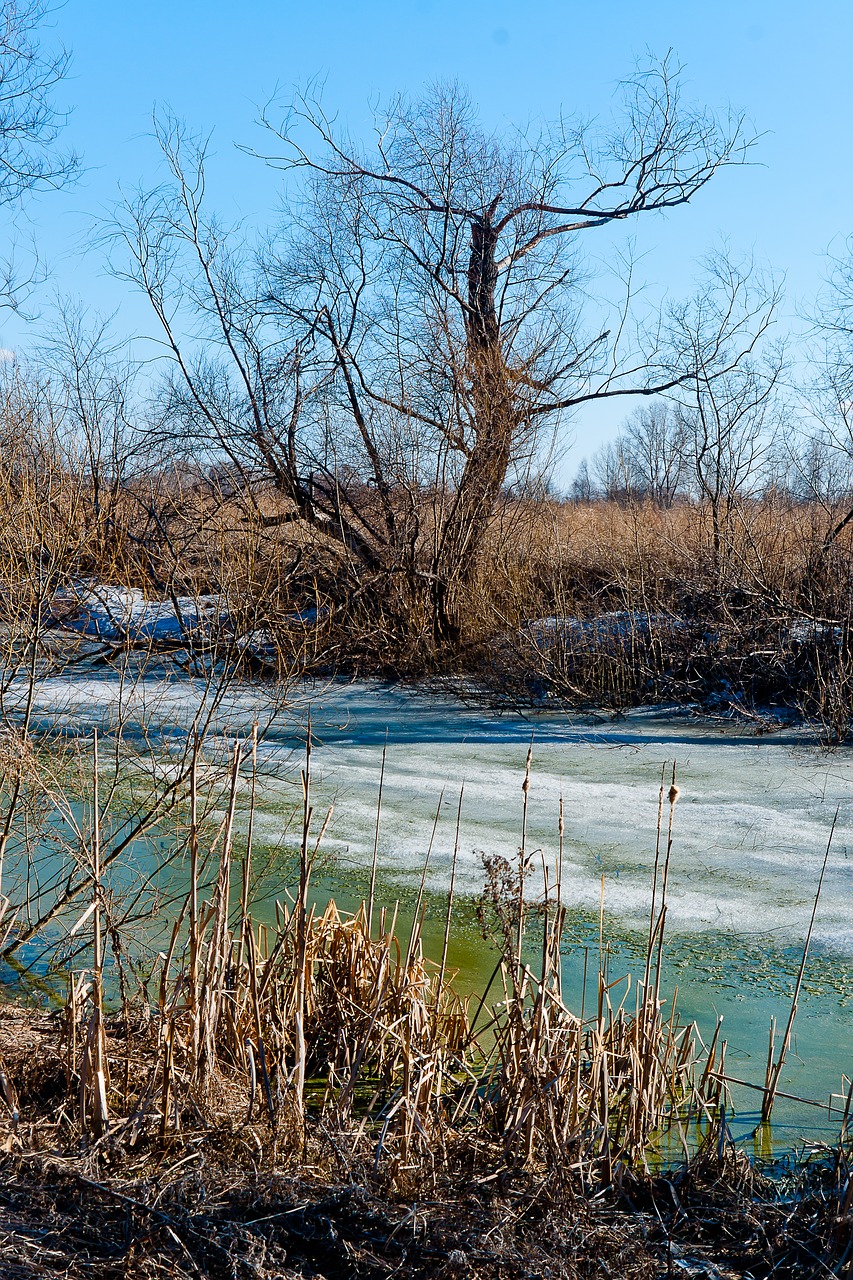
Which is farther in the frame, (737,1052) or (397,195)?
(397,195)

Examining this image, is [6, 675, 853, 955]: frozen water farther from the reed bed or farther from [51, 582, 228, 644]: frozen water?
the reed bed

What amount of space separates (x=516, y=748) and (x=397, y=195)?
9.21 meters

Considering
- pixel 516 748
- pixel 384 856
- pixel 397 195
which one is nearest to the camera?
pixel 384 856

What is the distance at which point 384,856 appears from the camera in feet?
20.9

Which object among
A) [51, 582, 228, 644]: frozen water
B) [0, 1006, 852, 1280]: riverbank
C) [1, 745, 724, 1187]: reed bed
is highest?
[51, 582, 228, 644]: frozen water

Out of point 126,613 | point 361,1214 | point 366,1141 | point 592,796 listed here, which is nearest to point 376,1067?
point 366,1141

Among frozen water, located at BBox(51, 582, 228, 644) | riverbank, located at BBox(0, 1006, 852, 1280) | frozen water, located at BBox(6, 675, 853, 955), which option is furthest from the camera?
frozen water, located at BBox(51, 582, 228, 644)

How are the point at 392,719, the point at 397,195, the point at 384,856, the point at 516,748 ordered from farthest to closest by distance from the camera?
the point at 397,195
the point at 392,719
the point at 516,748
the point at 384,856

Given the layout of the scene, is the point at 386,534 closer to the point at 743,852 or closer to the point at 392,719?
the point at 392,719

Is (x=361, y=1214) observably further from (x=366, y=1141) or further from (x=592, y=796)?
(x=592, y=796)

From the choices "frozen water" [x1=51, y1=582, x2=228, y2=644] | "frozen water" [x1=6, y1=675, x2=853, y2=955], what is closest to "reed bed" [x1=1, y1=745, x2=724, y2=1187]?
"frozen water" [x1=6, y1=675, x2=853, y2=955]

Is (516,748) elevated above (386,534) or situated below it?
below

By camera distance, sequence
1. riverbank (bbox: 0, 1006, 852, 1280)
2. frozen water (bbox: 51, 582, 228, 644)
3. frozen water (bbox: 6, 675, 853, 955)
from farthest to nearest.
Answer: frozen water (bbox: 51, 582, 228, 644) → frozen water (bbox: 6, 675, 853, 955) → riverbank (bbox: 0, 1006, 852, 1280)

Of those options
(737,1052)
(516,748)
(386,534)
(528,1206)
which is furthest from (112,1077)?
(386,534)
